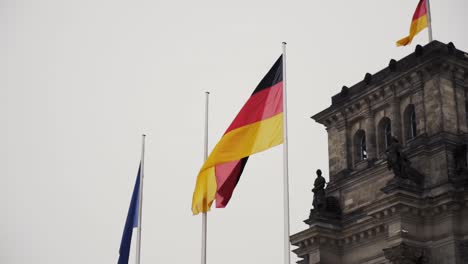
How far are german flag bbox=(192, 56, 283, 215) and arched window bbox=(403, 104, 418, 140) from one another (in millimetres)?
17864

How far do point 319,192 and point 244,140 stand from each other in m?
19.0

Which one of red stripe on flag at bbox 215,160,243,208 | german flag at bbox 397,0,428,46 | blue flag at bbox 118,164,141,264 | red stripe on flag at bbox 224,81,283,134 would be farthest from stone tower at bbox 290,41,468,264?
red stripe on flag at bbox 215,160,243,208

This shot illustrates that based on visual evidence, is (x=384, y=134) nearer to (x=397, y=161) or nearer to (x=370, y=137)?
(x=370, y=137)

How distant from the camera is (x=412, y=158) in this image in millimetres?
48312

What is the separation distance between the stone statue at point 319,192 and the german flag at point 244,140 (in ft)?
59.8

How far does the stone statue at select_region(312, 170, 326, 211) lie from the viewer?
51219 millimetres

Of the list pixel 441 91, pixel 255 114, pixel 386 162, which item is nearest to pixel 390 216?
pixel 386 162

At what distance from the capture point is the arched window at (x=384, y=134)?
5116 cm

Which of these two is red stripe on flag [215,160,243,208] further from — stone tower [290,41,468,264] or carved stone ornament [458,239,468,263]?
carved stone ornament [458,239,468,263]

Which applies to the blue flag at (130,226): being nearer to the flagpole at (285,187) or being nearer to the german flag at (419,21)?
the flagpole at (285,187)

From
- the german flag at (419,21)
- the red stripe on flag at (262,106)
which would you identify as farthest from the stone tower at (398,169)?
the red stripe on flag at (262,106)

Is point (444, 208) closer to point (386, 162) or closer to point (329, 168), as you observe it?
point (386, 162)

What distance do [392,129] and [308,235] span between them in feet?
24.2

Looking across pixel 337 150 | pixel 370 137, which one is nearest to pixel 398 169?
Answer: pixel 370 137
